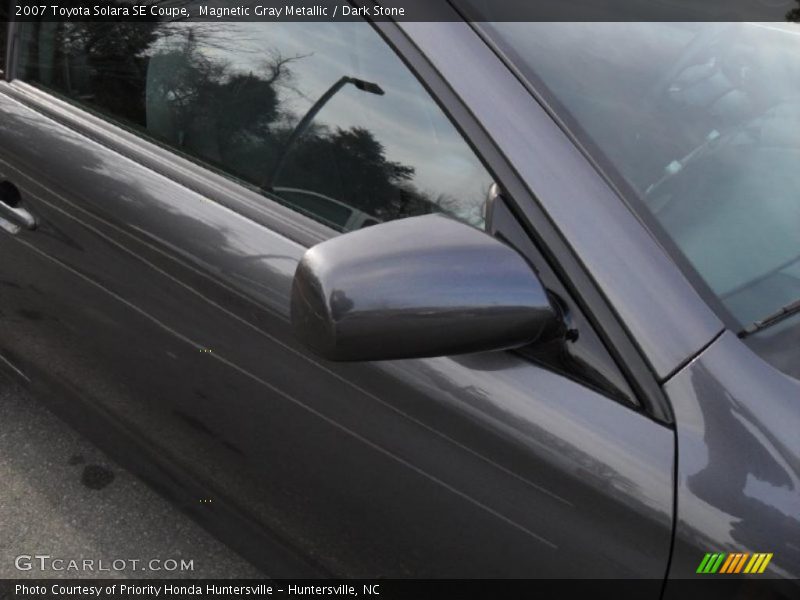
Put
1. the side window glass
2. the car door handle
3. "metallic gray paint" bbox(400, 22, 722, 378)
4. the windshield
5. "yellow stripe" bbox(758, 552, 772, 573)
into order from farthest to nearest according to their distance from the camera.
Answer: the car door handle, the side window glass, the windshield, "metallic gray paint" bbox(400, 22, 722, 378), "yellow stripe" bbox(758, 552, 772, 573)

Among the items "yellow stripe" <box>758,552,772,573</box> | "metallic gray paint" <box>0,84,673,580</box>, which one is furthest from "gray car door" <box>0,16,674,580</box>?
"yellow stripe" <box>758,552,772,573</box>

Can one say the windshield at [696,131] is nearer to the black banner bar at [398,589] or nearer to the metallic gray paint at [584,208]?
the metallic gray paint at [584,208]

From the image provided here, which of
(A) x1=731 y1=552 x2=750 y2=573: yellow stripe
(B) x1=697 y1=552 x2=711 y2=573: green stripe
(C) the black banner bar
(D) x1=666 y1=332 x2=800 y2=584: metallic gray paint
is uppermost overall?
(D) x1=666 y1=332 x2=800 y2=584: metallic gray paint

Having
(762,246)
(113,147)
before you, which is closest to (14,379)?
(113,147)

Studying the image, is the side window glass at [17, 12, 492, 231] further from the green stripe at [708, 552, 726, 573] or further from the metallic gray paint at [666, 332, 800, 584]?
the green stripe at [708, 552, 726, 573]

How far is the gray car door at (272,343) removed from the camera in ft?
3.53

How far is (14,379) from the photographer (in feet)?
7.23

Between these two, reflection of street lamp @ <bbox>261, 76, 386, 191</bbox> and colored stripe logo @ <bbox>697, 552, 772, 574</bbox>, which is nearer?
colored stripe logo @ <bbox>697, 552, 772, 574</bbox>

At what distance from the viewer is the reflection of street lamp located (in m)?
1.36

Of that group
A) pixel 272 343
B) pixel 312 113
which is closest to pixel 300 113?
pixel 312 113

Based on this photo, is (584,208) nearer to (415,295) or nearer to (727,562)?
(415,295)

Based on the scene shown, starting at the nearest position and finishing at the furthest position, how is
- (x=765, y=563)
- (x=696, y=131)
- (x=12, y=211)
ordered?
(x=765, y=563) < (x=696, y=131) < (x=12, y=211)

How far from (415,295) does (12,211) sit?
1.27 metres

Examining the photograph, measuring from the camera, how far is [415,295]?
1005mm
